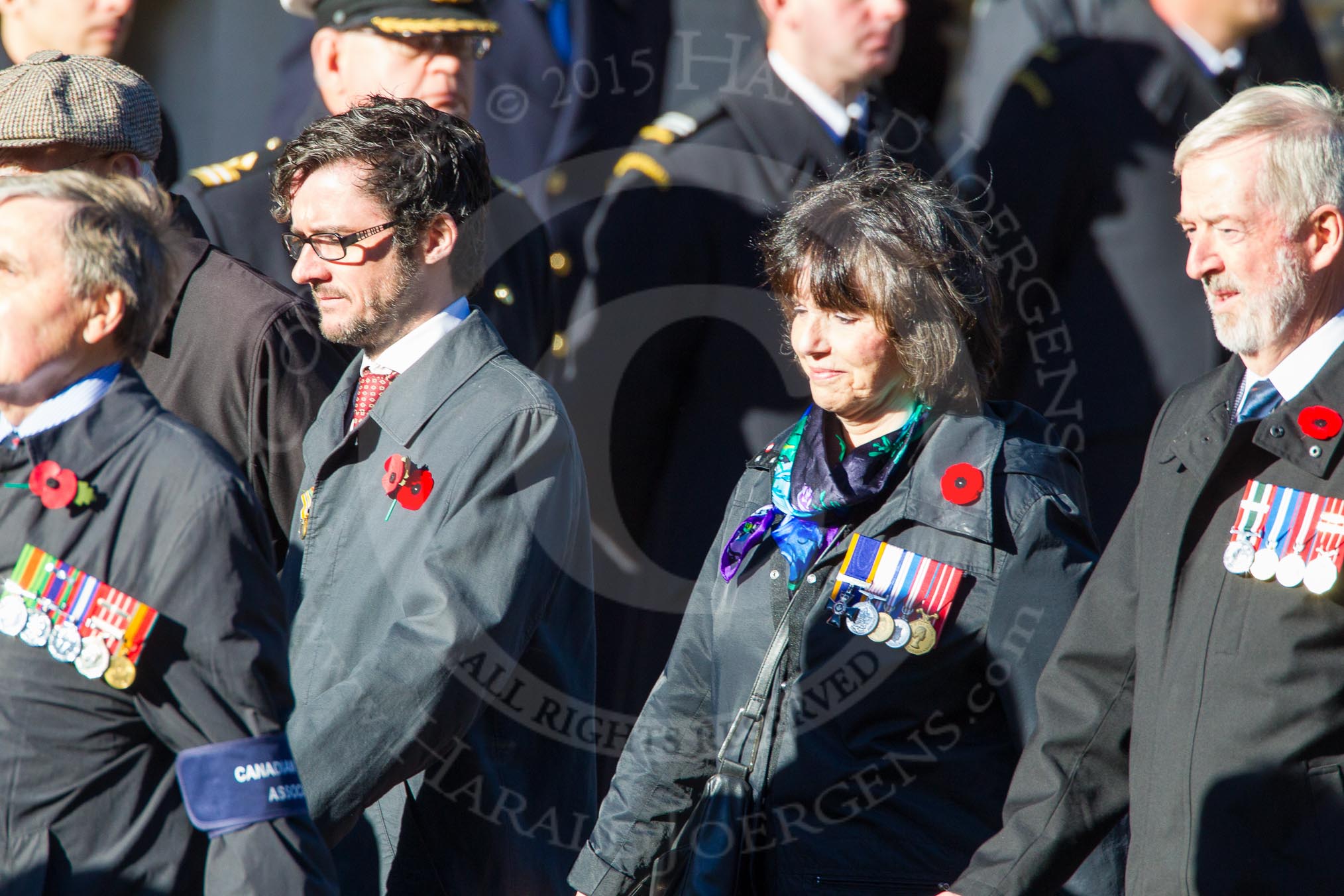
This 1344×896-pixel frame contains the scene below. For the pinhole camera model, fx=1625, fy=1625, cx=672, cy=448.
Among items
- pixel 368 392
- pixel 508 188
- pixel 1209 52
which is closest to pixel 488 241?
pixel 508 188

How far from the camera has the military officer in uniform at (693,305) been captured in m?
4.06

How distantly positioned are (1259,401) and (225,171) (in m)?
2.72

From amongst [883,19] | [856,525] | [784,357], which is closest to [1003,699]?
[856,525]

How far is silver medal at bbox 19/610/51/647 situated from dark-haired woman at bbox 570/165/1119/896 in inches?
45.7

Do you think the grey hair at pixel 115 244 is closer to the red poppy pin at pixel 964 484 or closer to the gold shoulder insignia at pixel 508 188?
the red poppy pin at pixel 964 484

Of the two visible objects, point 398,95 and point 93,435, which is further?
point 398,95

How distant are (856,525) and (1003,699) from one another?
365 millimetres

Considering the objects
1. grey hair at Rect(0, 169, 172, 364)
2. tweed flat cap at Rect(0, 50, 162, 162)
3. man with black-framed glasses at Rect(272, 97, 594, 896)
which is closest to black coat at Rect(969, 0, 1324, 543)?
man with black-framed glasses at Rect(272, 97, 594, 896)

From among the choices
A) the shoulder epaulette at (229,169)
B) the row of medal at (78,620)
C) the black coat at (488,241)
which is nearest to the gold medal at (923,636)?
the row of medal at (78,620)

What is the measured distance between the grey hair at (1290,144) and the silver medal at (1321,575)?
505mm

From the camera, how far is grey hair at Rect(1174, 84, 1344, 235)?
2311 millimetres

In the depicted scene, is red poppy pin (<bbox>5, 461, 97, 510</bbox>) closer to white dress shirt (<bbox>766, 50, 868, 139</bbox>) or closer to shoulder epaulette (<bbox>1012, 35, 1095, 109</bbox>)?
white dress shirt (<bbox>766, 50, 868, 139</bbox>)

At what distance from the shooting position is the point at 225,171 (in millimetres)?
4082

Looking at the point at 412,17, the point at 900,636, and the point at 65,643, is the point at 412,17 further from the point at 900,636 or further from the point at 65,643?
the point at 65,643
